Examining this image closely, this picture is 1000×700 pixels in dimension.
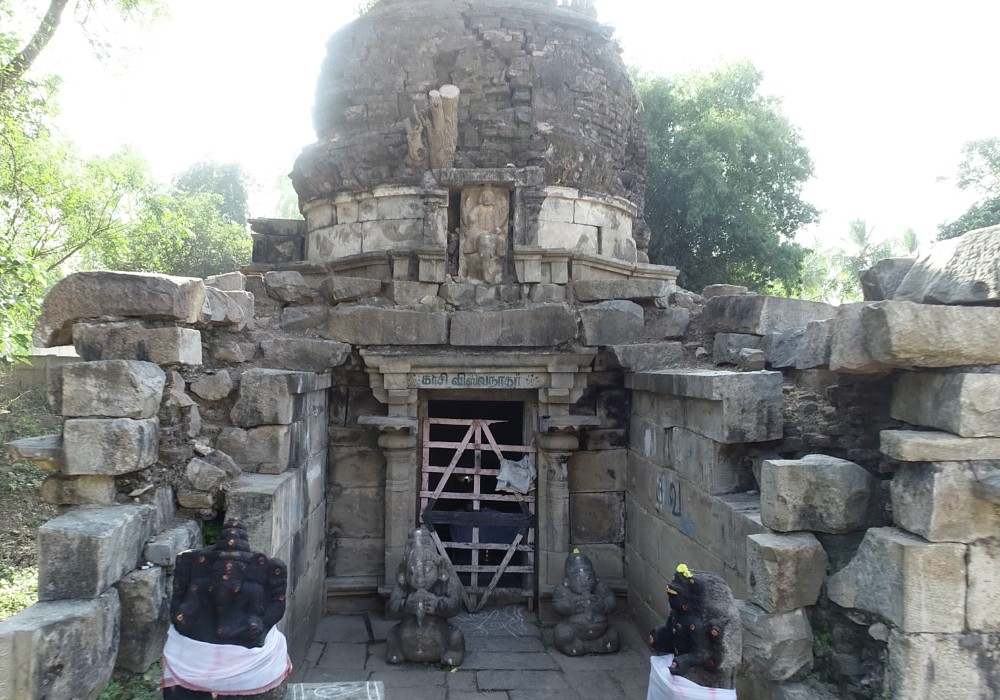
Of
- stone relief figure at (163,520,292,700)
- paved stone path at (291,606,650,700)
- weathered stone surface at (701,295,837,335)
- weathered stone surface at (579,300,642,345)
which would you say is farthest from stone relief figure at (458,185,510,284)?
stone relief figure at (163,520,292,700)

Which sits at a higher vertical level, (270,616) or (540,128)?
(540,128)

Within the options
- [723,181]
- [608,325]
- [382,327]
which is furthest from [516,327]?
[723,181]

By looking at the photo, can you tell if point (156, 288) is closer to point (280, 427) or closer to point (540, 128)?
point (280, 427)

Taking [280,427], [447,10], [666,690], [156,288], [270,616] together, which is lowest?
[666,690]

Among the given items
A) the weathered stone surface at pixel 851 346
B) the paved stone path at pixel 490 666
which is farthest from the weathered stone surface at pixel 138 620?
the weathered stone surface at pixel 851 346

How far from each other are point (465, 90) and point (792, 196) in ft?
43.1

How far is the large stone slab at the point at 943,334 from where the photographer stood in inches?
112

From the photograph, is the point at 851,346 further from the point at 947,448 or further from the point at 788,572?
the point at 788,572

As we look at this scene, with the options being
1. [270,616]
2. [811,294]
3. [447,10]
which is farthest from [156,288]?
[811,294]

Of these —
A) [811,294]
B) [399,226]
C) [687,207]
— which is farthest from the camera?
[811,294]

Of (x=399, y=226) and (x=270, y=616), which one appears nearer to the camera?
(x=270, y=616)

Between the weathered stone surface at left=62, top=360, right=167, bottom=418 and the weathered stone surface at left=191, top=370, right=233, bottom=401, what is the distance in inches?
22.3

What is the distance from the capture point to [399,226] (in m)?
6.76

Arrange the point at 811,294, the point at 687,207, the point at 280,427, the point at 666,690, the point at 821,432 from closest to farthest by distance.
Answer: the point at 666,690 → the point at 821,432 → the point at 280,427 → the point at 687,207 → the point at 811,294
